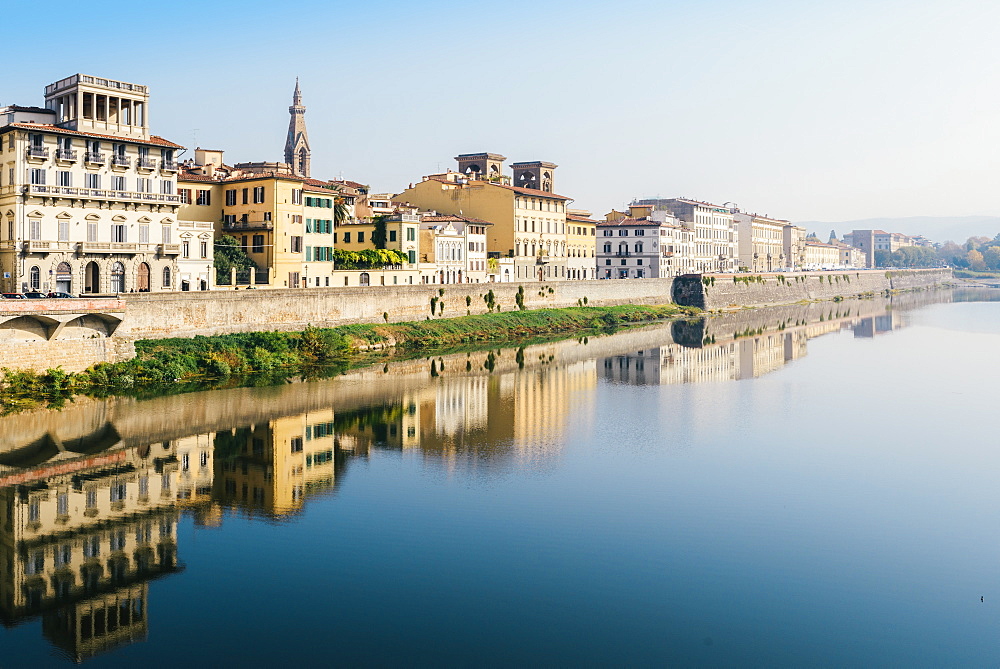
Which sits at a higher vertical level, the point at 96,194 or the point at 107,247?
the point at 96,194

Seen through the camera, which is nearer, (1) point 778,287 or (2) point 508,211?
(2) point 508,211

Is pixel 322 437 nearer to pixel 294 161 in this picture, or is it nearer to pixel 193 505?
pixel 193 505

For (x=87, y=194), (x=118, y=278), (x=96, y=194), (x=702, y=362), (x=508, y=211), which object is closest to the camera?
(x=87, y=194)

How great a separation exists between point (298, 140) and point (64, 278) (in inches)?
3438

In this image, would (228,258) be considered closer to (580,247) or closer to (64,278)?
(64,278)

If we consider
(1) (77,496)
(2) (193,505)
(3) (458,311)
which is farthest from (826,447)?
(3) (458,311)

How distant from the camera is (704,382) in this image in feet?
132

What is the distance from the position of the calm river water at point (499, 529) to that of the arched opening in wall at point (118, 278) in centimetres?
1058

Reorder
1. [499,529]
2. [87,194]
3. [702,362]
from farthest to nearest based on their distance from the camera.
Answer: [702,362], [87,194], [499,529]

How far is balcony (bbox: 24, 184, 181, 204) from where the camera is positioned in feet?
123

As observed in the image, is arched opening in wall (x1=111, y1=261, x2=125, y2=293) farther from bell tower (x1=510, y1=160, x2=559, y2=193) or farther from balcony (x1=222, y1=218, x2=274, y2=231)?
bell tower (x1=510, y1=160, x2=559, y2=193)

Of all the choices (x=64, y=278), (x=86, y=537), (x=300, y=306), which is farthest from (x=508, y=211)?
(x=86, y=537)

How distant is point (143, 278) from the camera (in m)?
41.8

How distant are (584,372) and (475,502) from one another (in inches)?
844
